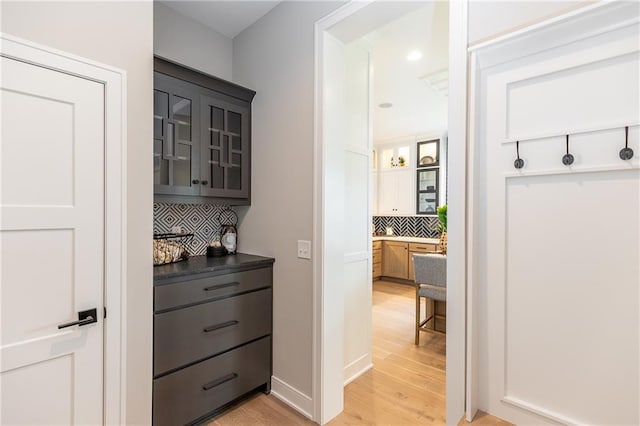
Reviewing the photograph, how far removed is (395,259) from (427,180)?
1663 millimetres

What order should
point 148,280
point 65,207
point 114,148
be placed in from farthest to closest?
point 148,280 → point 114,148 → point 65,207

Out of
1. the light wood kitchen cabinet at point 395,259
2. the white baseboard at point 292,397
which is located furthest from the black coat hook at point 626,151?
the light wood kitchen cabinet at point 395,259

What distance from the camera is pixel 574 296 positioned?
1003mm

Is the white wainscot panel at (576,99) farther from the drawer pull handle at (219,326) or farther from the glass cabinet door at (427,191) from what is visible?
the glass cabinet door at (427,191)

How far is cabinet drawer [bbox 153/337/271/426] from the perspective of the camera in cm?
167

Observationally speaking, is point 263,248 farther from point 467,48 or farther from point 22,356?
point 467,48

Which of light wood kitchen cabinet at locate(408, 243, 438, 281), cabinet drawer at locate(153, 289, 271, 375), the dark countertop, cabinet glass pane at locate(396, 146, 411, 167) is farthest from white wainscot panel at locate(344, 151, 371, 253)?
cabinet glass pane at locate(396, 146, 411, 167)

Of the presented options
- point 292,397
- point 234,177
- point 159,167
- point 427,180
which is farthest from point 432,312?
point 427,180

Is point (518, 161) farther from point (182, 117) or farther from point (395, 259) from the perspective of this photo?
point (395, 259)

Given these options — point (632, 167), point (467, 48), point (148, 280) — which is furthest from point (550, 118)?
point (148, 280)

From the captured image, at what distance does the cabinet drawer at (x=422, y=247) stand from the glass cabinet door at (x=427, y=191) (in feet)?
2.41

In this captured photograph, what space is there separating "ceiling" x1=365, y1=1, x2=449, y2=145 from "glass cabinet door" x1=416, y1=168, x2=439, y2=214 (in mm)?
877

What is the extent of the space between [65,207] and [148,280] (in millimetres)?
505

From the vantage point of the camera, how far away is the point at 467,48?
3.85 feet
